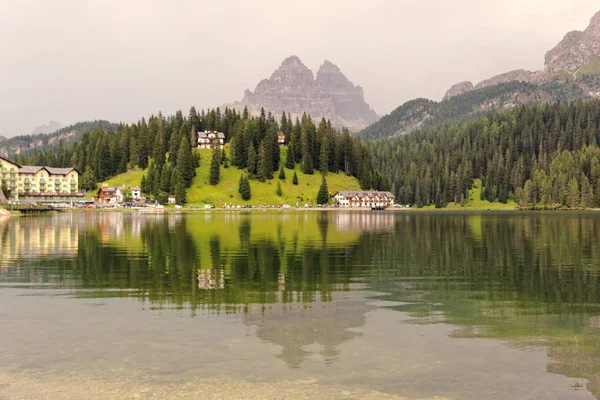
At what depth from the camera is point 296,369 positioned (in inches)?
586

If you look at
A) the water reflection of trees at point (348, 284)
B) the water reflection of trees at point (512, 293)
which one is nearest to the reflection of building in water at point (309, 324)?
the water reflection of trees at point (348, 284)

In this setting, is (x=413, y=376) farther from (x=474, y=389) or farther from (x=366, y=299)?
(x=366, y=299)

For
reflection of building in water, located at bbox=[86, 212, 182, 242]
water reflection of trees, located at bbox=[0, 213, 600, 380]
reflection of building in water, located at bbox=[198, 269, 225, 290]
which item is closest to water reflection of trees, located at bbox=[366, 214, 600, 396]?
water reflection of trees, located at bbox=[0, 213, 600, 380]

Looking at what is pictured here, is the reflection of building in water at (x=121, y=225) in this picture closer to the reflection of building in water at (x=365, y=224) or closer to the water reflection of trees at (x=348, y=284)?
the water reflection of trees at (x=348, y=284)

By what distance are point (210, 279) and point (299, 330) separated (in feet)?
45.5

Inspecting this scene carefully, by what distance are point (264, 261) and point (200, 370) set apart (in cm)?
2666

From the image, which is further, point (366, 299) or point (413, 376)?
point (366, 299)

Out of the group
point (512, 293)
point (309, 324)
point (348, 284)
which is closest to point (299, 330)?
point (309, 324)

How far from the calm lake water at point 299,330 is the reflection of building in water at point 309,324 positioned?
0.34 ft

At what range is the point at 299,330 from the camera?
63.4ft

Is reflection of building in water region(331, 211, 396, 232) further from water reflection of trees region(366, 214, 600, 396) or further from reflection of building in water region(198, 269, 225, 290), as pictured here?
reflection of building in water region(198, 269, 225, 290)

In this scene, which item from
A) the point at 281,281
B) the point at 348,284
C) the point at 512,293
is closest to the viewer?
the point at 512,293

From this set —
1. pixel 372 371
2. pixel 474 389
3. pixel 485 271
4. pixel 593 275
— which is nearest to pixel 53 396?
pixel 372 371

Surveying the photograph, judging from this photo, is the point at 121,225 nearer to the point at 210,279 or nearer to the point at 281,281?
the point at 210,279
